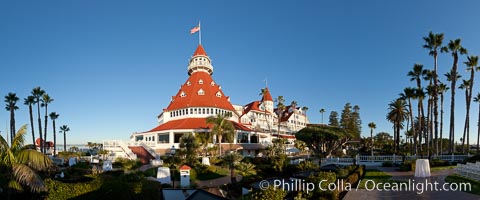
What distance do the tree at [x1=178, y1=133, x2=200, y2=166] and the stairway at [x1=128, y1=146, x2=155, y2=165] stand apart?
6.63 meters

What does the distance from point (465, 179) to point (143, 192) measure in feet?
58.4

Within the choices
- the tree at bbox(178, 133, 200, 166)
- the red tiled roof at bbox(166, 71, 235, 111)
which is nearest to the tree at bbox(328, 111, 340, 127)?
the red tiled roof at bbox(166, 71, 235, 111)

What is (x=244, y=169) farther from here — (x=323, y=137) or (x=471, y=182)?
(x=471, y=182)

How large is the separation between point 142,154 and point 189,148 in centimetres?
904

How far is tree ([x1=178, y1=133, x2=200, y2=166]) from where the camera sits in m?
34.2

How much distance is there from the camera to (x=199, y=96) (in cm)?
5472

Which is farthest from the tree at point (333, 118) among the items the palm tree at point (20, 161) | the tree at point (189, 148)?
the palm tree at point (20, 161)

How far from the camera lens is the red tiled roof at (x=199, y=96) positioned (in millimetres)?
53156

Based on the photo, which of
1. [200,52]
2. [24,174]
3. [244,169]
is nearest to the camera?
[24,174]

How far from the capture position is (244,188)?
65.4 feet

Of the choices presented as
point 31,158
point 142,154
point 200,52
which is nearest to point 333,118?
point 200,52

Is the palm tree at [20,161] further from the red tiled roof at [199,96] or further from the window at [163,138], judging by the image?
the red tiled roof at [199,96]

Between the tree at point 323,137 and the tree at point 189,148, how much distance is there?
42.3 ft

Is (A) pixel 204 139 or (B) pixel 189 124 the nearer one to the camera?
(A) pixel 204 139
